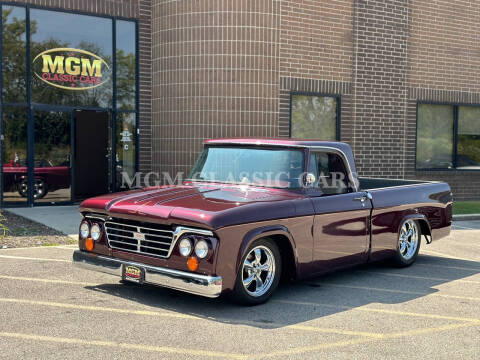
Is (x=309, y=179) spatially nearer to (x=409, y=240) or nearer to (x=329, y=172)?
(x=329, y=172)

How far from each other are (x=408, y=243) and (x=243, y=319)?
3525 mm

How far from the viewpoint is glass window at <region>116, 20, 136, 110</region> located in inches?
572

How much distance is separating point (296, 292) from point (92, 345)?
2.59 meters

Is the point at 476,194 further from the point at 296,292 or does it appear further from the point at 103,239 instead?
the point at 103,239

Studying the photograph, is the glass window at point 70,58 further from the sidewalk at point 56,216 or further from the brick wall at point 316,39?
the brick wall at point 316,39

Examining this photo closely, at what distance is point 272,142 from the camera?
22.3 feet

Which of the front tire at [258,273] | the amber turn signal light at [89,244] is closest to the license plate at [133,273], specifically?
the amber turn signal light at [89,244]

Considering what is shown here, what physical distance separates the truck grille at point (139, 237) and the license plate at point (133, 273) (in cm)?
18

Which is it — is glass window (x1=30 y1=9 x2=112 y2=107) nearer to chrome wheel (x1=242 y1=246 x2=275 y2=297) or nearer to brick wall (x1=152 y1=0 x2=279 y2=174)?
brick wall (x1=152 y1=0 x2=279 y2=174)

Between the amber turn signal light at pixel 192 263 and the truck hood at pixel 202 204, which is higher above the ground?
the truck hood at pixel 202 204

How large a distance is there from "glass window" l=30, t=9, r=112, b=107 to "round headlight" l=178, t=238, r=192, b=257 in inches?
364

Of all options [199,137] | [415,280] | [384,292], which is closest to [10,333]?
[384,292]

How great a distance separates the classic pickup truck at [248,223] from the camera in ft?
17.8

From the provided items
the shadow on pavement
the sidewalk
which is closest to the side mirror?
the shadow on pavement
